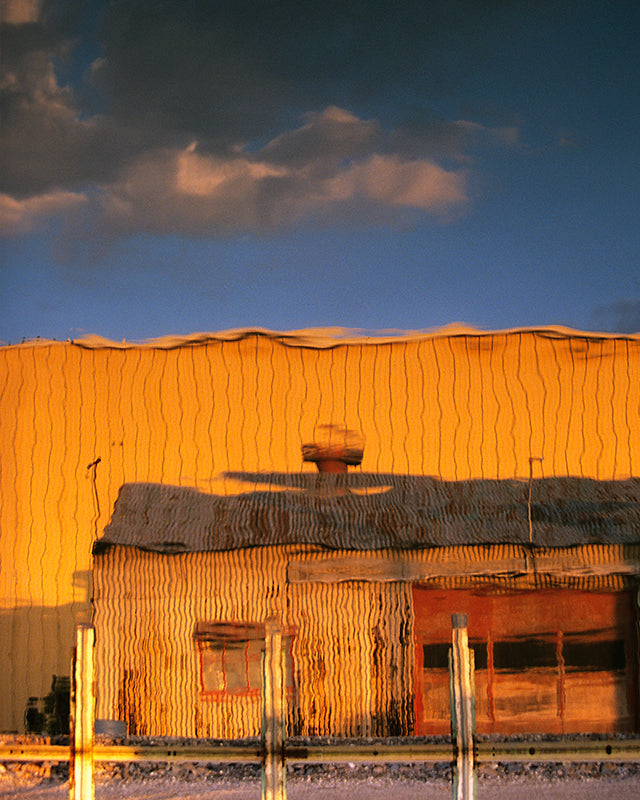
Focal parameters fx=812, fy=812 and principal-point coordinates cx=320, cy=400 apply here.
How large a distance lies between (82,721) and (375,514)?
6.99m

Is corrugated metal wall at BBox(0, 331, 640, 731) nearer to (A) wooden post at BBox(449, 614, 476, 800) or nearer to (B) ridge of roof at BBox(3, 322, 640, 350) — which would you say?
(B) ridge of roof at BBox(3, 322, 640, 350)

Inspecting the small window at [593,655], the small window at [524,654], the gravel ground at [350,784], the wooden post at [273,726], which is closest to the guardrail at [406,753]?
the wooden post at [273,726]

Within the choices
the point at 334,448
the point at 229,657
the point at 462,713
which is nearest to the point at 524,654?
the point at 229,657

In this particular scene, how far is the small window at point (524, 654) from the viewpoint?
441 inches

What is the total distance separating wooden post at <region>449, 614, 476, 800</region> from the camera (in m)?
5.53

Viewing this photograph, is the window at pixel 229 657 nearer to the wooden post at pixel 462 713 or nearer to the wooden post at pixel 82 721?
the wooden post at pixel 82 721

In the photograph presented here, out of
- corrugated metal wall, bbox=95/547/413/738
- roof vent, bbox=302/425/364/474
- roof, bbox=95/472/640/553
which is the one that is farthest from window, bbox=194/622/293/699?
roof vent, bbox=302/425/364/474

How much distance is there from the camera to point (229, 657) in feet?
36.7

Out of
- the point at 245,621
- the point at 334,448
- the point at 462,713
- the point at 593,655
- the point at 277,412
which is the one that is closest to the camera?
the point at 462,713

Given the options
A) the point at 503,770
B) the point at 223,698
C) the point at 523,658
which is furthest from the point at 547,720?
the point at 223,698

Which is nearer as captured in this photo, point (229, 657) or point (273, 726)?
point (273, 726)

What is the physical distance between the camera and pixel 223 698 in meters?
11.0

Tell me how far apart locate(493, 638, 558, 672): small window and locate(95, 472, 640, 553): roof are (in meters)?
1.46

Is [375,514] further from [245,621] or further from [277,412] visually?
[277,412]
